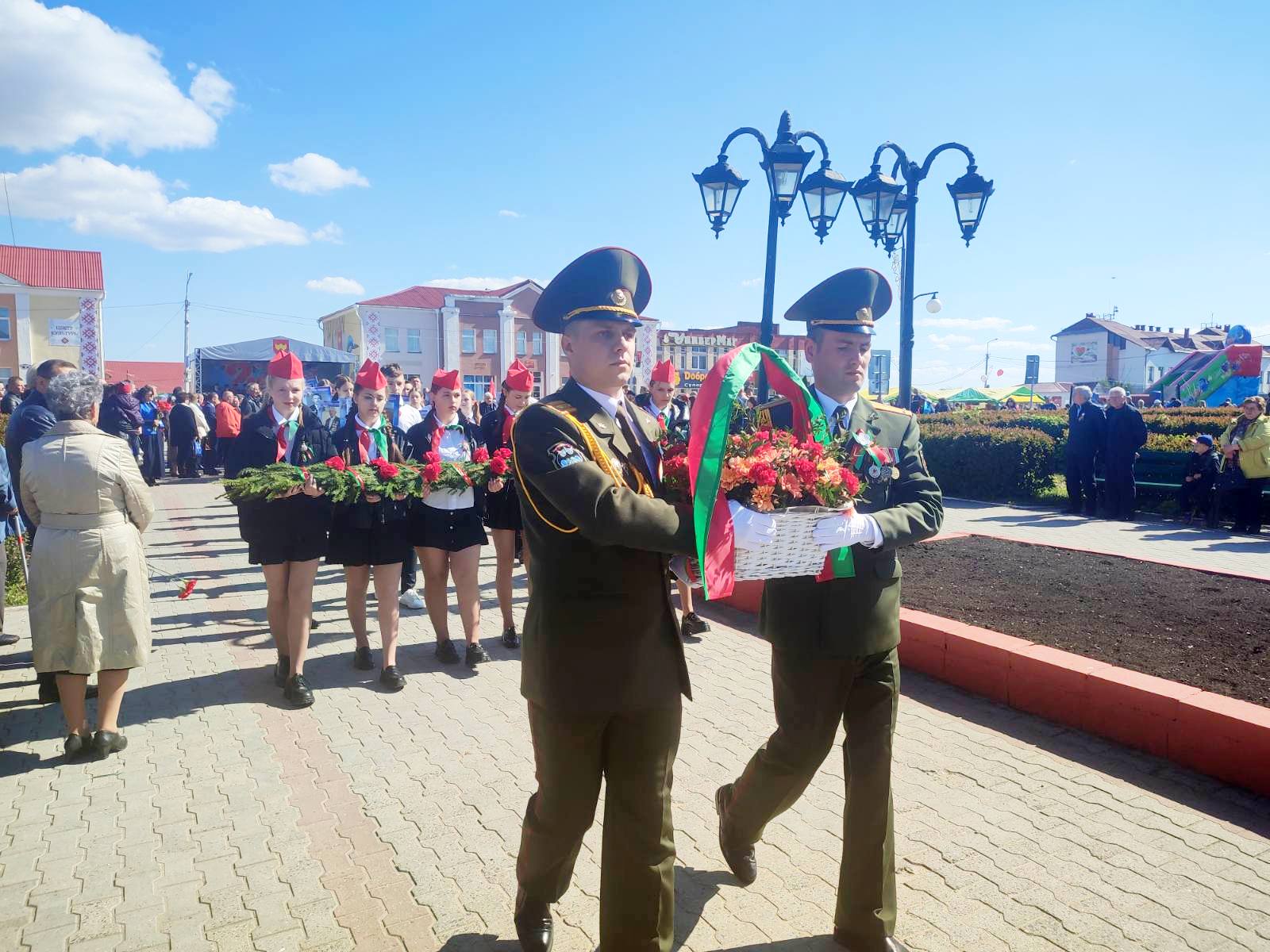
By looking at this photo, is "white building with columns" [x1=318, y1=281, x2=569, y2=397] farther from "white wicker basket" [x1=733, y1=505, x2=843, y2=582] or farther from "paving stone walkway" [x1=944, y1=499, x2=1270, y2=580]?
"white wicker basket" [x1=733, y1=505, x2=843, y2=582]

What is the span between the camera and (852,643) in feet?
9.84

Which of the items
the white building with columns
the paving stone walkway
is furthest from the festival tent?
the white building with columns

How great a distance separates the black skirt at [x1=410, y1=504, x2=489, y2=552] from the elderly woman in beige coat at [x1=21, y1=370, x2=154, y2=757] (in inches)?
71.3

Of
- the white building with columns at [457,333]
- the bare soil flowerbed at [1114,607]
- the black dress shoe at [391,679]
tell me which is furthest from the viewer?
the white building with columns at [457,333]

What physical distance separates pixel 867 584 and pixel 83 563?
13.7 feet

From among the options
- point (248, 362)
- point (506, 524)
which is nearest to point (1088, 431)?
point (506, 524)

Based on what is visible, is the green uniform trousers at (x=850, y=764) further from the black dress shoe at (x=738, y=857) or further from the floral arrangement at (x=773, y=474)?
the floral arrangement at (x=773, y=474)

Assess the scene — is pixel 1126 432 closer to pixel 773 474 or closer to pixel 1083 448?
pixel 1083 448

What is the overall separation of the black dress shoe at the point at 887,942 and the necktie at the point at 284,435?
443 cm

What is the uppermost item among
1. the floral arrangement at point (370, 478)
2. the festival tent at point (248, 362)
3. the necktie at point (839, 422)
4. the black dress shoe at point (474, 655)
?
the festival tent at point (248, 362)

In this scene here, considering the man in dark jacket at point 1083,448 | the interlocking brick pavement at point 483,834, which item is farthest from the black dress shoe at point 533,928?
the man in dark jacket at point 1083,448

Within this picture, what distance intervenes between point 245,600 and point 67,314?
46.1m

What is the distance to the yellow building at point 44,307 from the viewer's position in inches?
1713

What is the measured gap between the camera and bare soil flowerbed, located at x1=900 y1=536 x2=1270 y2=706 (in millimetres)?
5217
